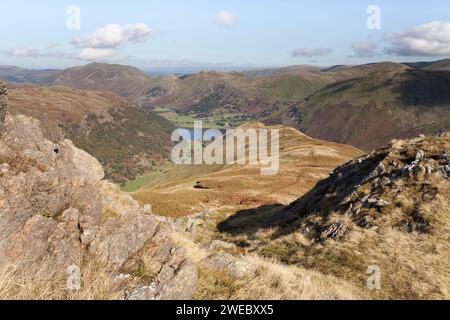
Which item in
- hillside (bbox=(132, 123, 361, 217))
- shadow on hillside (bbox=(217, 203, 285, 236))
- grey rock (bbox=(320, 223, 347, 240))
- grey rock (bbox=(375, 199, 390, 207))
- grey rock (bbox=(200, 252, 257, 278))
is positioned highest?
grey rock (bbox=(200, 252, 257, 278))

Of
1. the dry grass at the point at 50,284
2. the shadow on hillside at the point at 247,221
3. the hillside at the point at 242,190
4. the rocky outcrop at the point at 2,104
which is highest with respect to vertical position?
the rocky outcrop at the point at 2,104

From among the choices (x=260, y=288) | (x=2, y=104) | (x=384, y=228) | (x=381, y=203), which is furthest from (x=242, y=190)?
(x=260, y=288)

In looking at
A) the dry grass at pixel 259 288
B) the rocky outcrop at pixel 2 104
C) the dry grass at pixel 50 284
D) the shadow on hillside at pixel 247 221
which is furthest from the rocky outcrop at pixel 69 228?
the shadow on hillside at pixel 247 221

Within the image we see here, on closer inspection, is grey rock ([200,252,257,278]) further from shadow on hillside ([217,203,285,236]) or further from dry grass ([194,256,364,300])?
shadow on hillside ([217,203,285,236])

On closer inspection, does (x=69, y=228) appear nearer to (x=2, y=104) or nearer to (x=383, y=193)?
(x=2, y=104)

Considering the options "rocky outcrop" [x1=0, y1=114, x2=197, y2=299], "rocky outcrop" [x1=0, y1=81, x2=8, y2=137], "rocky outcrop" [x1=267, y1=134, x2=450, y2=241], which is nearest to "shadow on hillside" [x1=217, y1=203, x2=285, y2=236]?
"rocky outcrop" [x1=267, y1=134, x2=450, y2=241]

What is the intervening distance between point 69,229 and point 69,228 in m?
0.06

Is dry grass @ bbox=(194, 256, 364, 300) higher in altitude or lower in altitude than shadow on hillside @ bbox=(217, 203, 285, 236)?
higher

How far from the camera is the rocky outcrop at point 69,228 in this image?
11.7m

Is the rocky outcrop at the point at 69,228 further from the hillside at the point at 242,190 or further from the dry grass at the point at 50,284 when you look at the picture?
the hillside at the point at 242,190

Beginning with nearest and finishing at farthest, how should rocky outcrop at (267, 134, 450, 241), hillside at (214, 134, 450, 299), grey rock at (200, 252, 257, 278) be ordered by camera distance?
grey rock at (200, 252, 257, 278), hillside at (214, 134, 450, 299), rocky outcrop at (267, 134, 450, 241)

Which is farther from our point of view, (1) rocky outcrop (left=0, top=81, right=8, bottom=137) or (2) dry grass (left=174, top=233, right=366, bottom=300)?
(1) rocky outcrop (left=0, top=81, right=8, bottom=137)

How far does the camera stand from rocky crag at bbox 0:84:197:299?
1159 cm

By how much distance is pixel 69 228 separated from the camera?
13625mm
